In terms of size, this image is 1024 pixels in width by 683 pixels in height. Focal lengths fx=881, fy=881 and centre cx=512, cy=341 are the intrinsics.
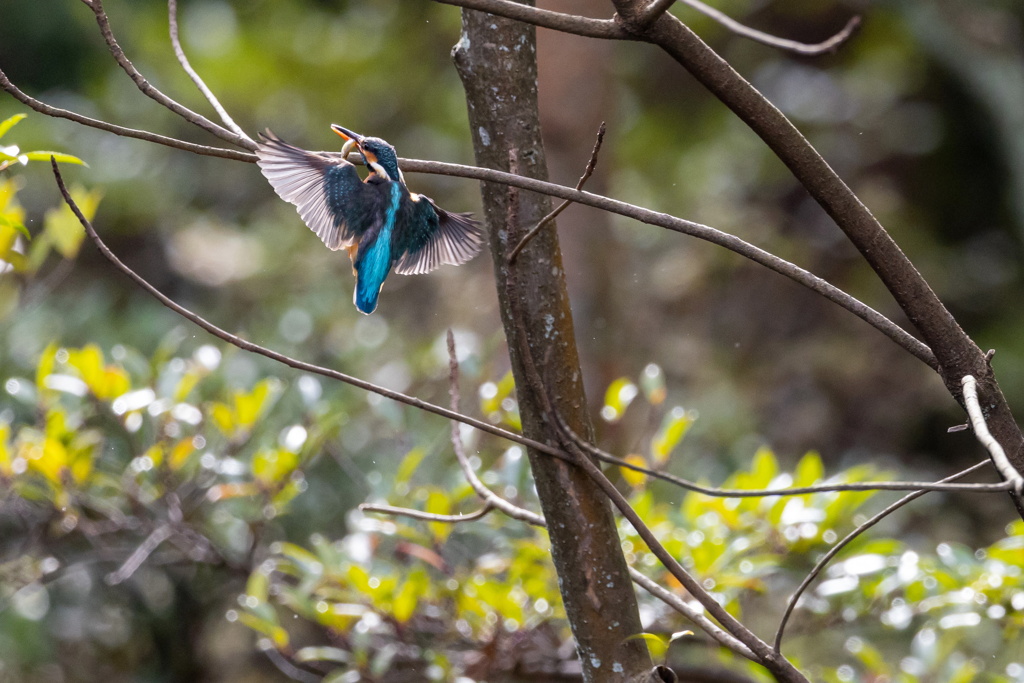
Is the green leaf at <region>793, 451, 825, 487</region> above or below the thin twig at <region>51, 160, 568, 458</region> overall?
above

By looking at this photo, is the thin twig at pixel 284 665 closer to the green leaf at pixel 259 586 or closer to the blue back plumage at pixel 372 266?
the green leaf at pixel 259 586

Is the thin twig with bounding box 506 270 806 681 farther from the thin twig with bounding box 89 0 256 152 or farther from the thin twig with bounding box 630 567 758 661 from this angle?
the thin twig with bounding box 89 0 256 152

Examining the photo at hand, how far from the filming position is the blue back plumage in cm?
Result: 73

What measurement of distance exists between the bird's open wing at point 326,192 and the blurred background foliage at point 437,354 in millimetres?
351

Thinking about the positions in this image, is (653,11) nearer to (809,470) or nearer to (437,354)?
(809,470)

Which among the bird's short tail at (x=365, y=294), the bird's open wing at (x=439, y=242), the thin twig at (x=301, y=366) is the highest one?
the bird's open wing at (x=439, y=242)

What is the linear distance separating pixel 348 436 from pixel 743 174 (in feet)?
7.98

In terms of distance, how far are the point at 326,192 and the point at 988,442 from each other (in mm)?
500

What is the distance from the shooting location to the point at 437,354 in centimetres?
162

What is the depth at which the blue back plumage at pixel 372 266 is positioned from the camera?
73cm

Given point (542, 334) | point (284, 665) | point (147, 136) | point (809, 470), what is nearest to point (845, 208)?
point (542, 334)

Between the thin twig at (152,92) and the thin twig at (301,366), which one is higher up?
the thin twig at (152,92)

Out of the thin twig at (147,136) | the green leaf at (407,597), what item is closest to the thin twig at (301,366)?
the thin twig at (147,136)

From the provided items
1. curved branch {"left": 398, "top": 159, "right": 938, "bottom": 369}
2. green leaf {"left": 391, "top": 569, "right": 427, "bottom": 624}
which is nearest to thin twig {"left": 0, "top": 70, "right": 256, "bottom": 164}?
curved branch {"left": 398, "top": 159, "right": 938, "bottom": 369}
